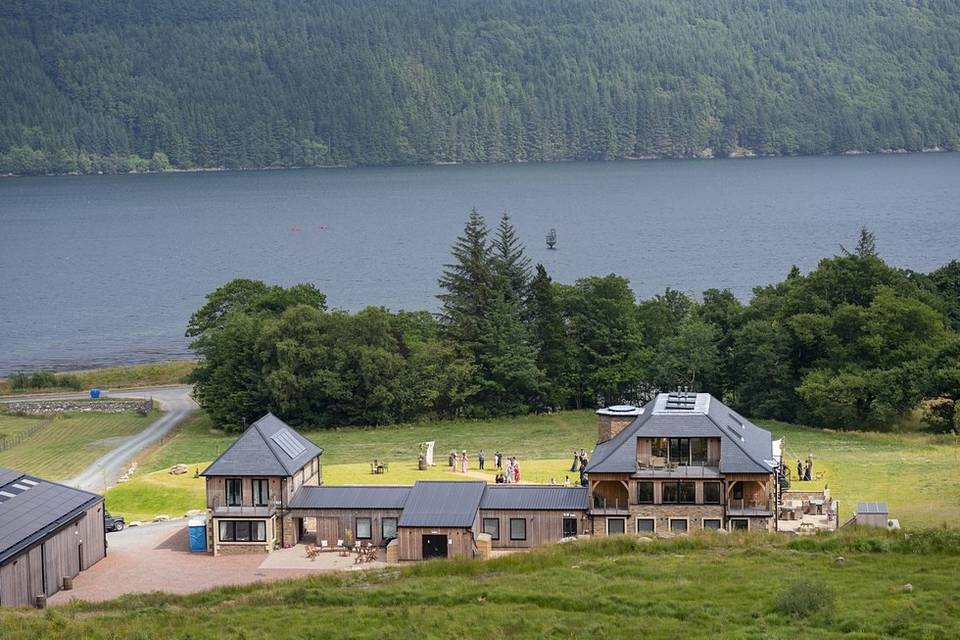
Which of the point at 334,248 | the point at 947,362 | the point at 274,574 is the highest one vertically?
the point at 334,248

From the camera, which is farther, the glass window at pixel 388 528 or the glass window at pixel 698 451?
the glass window at pixel 388 528

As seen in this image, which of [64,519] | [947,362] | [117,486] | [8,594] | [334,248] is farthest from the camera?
[334,248]

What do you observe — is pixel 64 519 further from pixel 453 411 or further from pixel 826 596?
pixel 453 411

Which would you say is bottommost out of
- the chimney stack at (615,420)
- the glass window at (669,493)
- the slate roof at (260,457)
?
the glass window at (669,493)

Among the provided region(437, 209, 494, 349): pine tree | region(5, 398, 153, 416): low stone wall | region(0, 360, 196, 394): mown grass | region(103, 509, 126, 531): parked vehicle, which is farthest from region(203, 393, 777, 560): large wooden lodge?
region(0, 360, 196, 394): mown grass

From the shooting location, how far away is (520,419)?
80688 mm

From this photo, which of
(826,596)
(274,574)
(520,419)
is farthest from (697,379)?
(826,596)

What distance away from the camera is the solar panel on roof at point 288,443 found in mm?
49500

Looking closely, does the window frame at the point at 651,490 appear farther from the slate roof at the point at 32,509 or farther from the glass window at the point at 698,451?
the slate roof at the point at 32,509

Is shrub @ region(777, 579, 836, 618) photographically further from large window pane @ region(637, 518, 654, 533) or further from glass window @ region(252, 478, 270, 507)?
glass window @ region(252, 478, 270, 507)

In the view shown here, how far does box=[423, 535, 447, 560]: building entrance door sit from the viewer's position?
44.5 metres

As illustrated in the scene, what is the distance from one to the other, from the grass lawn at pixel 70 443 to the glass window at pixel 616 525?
2823cm

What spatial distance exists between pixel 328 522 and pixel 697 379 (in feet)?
126

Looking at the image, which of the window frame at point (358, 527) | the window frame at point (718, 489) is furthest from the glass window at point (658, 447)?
the window frame at point (358, 527)
